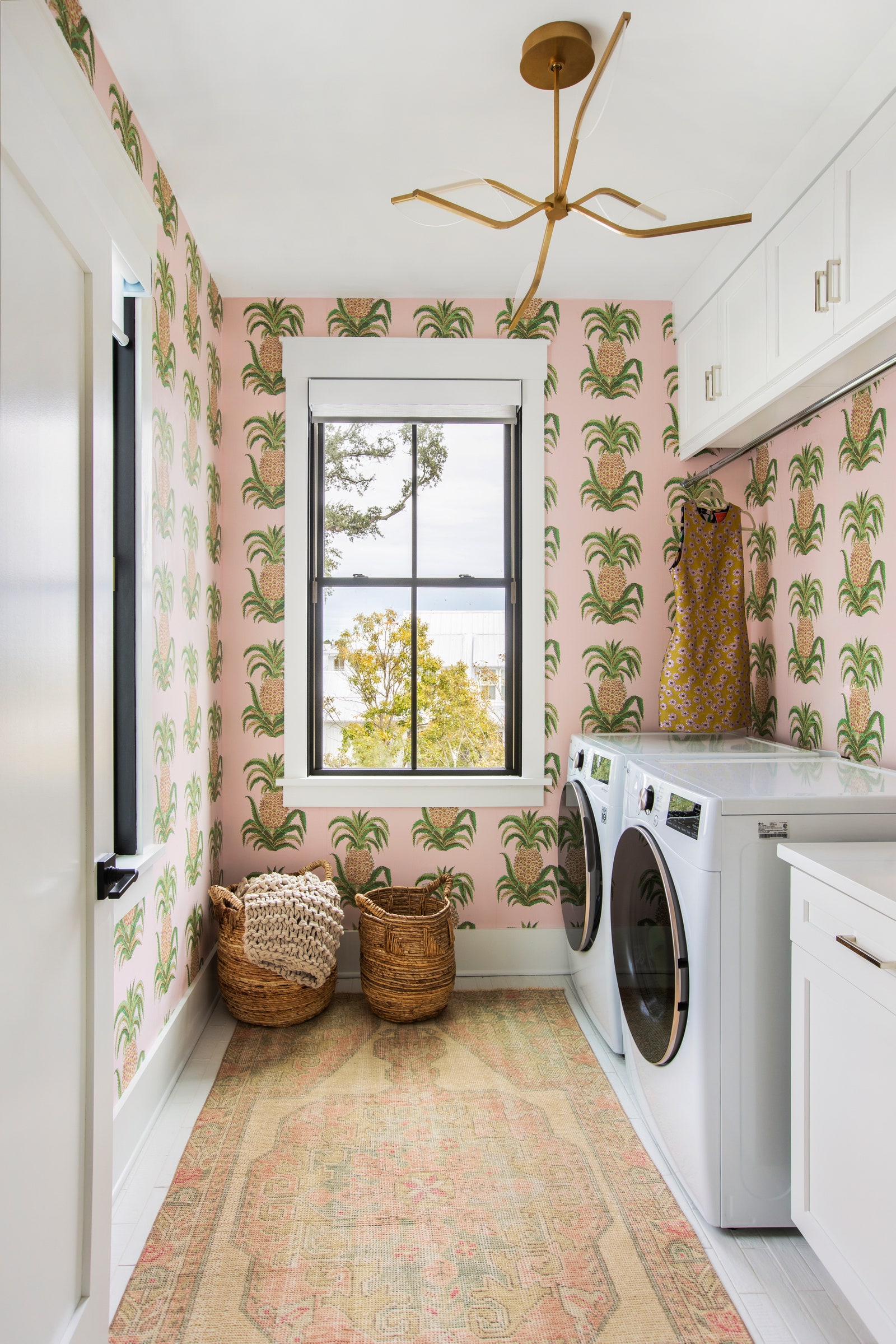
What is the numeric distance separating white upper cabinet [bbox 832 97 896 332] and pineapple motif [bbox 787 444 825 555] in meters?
0.68

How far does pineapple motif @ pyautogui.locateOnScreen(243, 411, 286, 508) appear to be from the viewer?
2859 millimetres

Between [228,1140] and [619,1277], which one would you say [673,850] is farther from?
[228,1140]

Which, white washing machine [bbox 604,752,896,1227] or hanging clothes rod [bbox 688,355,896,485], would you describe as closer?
white washing machine [bbox 604,752,896,1227]

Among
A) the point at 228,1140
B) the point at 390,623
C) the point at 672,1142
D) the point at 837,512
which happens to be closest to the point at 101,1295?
the point at 228,1140

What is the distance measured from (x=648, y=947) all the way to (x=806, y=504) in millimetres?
1482

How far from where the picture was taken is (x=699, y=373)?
8.73 feet

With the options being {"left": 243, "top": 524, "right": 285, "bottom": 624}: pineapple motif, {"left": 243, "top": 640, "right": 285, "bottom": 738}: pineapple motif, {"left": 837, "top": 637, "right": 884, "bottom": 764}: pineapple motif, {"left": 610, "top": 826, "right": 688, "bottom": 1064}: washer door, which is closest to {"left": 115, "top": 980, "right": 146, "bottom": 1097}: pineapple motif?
{"left": 243, "top": 640, "right": 285, "bottom": 738}: pineapple motif

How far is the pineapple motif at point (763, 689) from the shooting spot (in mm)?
2695

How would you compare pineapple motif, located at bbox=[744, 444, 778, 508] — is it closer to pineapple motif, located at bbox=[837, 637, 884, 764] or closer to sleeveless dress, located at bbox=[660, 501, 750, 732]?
sleeveless dress, located at bbox=[660, 501, 750, 732]

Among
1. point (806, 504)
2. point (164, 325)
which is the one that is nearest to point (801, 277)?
point (806, 504)

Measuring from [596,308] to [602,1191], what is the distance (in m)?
2.81


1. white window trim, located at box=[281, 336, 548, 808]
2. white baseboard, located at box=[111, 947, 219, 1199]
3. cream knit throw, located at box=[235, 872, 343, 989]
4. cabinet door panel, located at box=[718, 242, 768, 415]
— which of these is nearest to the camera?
white baseboard, located at box=[111, 947, 219, 1199]

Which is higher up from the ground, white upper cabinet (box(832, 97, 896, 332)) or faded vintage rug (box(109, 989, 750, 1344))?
white upper cabinet (box(832, 97, 896, 332))

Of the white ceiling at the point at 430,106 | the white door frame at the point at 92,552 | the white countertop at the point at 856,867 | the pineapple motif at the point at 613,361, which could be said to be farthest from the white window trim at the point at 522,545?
the white door frame at the point at 92,552
